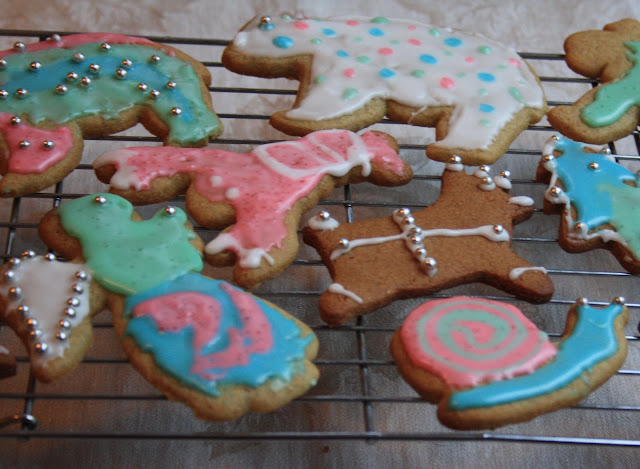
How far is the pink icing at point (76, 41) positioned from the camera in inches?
47.4

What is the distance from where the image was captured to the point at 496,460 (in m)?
1.05

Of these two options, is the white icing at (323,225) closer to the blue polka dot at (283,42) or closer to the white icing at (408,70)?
the white icing at (408,70)

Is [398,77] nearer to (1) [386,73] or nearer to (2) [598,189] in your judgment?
(1) [386,73]

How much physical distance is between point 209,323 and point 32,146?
42 cm

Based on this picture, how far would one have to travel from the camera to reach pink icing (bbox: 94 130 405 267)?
1.00 meters

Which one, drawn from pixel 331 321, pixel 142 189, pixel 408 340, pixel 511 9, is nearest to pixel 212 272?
pixel 142 189

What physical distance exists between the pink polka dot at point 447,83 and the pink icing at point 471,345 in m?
0.42

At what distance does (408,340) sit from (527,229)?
0.51 metres

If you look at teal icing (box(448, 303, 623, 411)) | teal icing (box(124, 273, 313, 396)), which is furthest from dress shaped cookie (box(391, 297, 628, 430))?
teal icing (box(124, 273, 313, 396))

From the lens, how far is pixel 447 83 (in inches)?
47.7

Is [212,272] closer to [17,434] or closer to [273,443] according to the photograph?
[273,443]

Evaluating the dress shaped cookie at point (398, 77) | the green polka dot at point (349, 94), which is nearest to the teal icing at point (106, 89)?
the dress shaped cookie at point (398, 77)

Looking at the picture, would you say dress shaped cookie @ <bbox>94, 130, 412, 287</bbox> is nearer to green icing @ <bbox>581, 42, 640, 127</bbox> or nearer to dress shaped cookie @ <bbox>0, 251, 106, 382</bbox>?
dress shaped cookie @ <bbox>0, 251, 106, 382</bbox>

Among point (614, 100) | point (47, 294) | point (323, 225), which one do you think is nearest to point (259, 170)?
point (323, 225)
